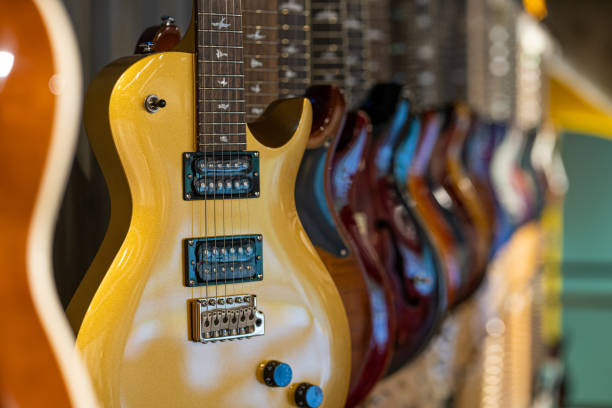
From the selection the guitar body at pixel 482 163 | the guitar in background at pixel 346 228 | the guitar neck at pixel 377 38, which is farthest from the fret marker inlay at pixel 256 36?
the guitar body at pixel 482 163

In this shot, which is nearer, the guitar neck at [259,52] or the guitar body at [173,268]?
the guitar body at [173,268]

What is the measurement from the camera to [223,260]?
925 mm

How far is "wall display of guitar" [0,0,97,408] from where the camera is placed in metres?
0.51

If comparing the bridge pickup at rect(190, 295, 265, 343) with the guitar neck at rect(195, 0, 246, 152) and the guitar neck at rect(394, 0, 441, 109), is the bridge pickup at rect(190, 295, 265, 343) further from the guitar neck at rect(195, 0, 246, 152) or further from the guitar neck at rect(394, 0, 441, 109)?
the guitar neck at rect(394, 0, 441, 109)

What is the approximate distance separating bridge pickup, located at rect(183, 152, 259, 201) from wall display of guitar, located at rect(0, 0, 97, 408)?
35 centimetres

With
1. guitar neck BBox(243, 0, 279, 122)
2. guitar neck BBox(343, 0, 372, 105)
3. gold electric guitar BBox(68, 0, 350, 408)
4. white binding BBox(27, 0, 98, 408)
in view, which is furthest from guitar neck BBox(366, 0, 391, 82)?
white binding BBox(27, 0, 98, 408)

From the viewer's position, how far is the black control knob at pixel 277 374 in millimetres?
941

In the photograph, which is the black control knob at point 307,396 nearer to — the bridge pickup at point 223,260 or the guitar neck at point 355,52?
the bridge pickup at point 223,260

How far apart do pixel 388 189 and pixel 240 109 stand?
458mm

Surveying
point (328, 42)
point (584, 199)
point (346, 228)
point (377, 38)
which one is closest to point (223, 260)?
point (346, 228)

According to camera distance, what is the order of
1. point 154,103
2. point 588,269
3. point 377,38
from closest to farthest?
point 154,103 → point 377,38 → point 588,269

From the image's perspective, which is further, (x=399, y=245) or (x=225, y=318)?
(x=399, y=245)

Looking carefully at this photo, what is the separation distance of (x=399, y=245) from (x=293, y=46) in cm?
36

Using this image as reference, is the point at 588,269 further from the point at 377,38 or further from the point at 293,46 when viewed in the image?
the point at 293,46
